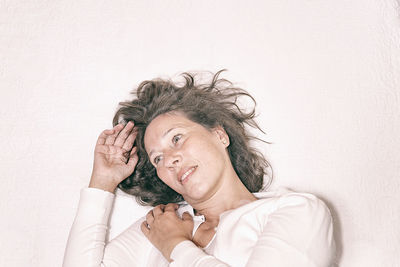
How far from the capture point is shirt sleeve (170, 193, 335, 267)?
117 centimetres

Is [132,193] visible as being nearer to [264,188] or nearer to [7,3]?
[264,188]

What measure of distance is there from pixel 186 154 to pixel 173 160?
4 centimetres

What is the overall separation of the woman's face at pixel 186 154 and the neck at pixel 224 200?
0.09 feet

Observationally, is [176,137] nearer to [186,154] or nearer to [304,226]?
[186,154]

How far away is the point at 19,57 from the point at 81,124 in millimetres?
337

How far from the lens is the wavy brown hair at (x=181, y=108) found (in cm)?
167

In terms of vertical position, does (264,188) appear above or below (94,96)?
below

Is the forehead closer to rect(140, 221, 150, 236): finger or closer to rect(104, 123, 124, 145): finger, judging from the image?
rect(104, 123, 124, 145): finger

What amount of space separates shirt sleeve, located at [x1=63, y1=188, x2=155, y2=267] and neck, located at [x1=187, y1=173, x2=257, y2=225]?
222 millimetres

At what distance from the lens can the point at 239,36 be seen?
1.82 meters

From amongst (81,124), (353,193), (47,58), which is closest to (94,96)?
(81,124)

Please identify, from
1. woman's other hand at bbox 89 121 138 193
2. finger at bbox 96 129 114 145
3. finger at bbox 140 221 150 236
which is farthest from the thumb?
finger at bbox 140 221 150 236

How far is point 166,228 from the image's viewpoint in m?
1.46

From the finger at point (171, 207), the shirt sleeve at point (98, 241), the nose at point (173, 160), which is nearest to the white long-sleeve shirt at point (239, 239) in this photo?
the shirt sleeve at point (98, 241)
